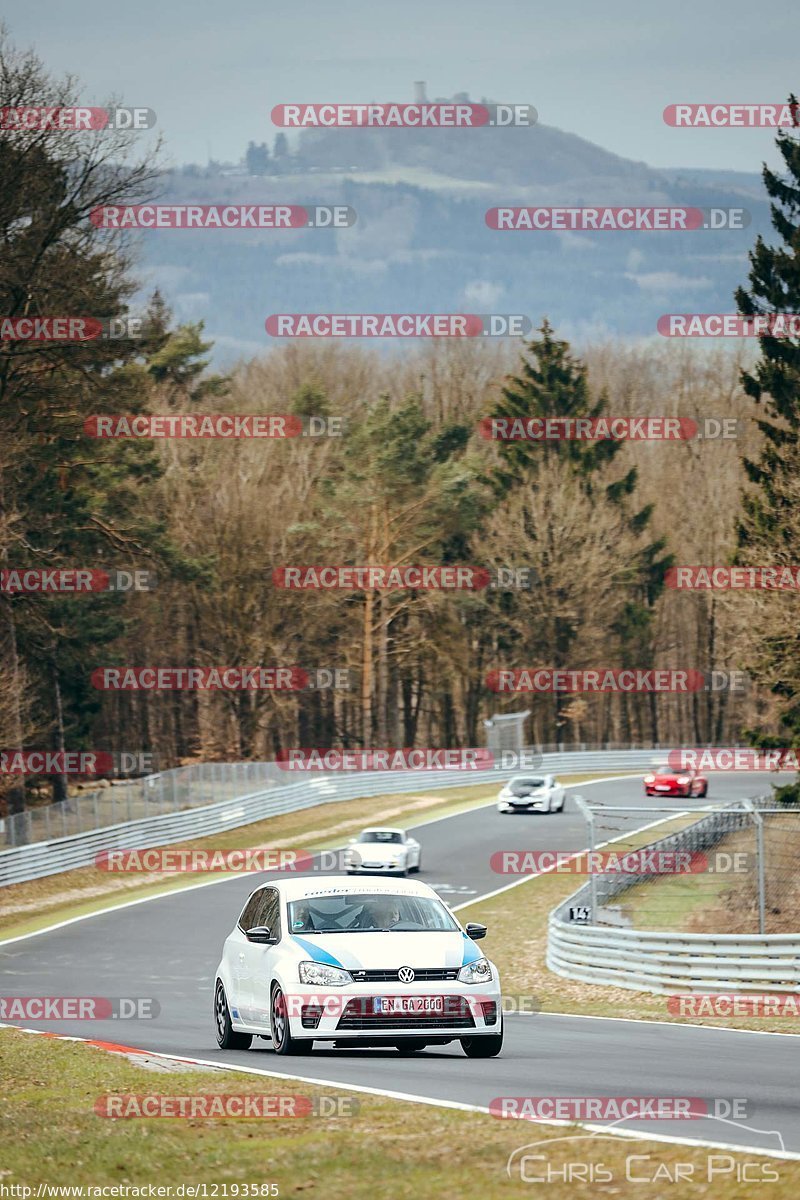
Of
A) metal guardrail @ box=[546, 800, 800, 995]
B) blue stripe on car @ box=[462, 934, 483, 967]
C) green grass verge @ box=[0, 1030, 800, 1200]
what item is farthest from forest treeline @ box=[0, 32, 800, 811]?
green grass verge @ box=[0, 1030, 800, 1200]

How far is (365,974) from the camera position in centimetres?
1302

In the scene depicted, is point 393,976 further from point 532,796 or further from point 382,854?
point 532,796

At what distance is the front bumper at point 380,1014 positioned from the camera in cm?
1292

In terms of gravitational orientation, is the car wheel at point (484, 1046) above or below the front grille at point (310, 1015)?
below

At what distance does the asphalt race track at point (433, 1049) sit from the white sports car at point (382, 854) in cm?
116

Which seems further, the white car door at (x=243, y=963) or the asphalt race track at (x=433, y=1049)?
the white car door at (x=243, y=963)

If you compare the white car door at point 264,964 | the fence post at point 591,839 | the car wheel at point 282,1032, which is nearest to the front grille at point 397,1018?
the car wheel at point 282,1032

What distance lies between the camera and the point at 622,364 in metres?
111

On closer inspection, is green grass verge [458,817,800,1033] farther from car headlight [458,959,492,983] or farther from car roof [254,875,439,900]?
car headlight [458,959,492,983]

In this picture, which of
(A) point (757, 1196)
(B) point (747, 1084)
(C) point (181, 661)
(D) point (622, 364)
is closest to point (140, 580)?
(C) point (181, 661)

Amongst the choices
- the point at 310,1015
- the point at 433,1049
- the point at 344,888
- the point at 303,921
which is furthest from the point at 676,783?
the point at 310,1015

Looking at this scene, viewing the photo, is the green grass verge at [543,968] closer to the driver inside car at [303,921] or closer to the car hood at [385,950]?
the car hood at [385,950]

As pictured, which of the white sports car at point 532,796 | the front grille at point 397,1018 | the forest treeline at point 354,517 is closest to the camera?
the front grille at point 397,1018

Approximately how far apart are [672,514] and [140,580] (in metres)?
42.4
